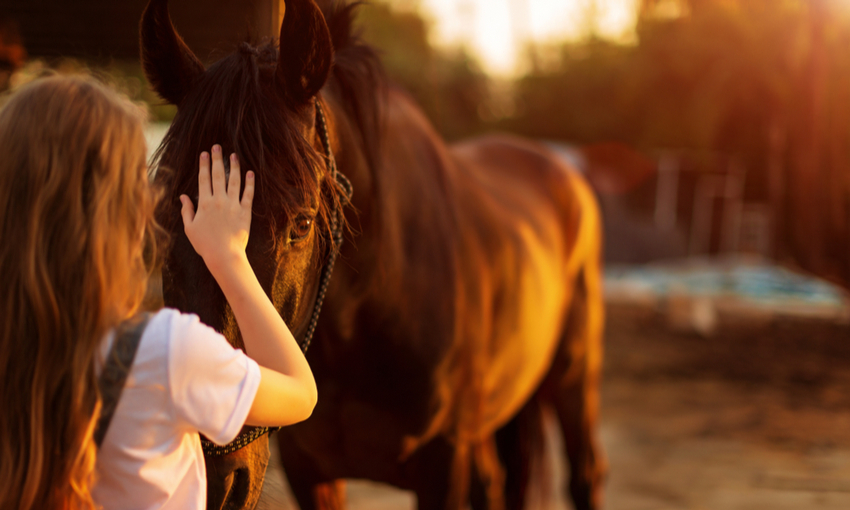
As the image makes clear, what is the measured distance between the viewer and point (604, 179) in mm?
14422

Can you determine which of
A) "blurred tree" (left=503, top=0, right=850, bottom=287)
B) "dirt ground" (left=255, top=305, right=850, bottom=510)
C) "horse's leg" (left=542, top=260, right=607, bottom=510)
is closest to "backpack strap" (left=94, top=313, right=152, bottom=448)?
"dirt ground" (left=255, top=305, right=850, bottom=510)

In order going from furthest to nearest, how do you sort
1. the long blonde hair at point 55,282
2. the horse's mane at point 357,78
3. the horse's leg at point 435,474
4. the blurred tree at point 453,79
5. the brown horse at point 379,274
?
the blurred tree at point 453,79, the horse's leg at point 435,474, the horse's mane at point 357,78, the brown horse at point 379,274, the long blonde hair at point 55,282

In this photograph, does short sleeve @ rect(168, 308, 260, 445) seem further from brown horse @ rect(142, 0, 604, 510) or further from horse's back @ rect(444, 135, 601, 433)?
horse's back @ rect(444, 135, 601, 433)

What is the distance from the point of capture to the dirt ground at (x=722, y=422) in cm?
378

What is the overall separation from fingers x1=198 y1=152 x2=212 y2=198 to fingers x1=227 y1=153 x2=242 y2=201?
3 cm

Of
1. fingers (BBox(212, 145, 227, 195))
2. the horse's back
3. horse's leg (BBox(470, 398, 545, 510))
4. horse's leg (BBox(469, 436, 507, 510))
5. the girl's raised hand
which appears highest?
fingers (BBox(212, 145, 227, 195))

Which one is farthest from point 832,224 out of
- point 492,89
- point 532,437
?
point 492,89

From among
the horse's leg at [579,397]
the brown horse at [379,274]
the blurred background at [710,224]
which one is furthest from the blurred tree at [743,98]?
the brown horse at [379,274]

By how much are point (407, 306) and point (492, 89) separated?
741 inches

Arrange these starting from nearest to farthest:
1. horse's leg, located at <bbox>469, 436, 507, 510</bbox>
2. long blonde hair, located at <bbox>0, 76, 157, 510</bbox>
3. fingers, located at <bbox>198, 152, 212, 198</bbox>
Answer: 1. long blonde hair, located at <bbox>0, 76, 157, 510</bbox>
2. fingers, located at <bbox>198, 152, 212, 198</bbox>
3. horse's leg, located at <bbox>469, 436, 507, 510</bbox>

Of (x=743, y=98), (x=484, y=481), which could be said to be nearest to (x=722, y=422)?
(x=484, y=481)

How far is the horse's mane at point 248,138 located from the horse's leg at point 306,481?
964 millimetres

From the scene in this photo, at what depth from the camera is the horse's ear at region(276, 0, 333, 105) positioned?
1.28 m

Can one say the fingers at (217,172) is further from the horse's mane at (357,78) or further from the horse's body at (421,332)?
the horse's mane at (357,78)
